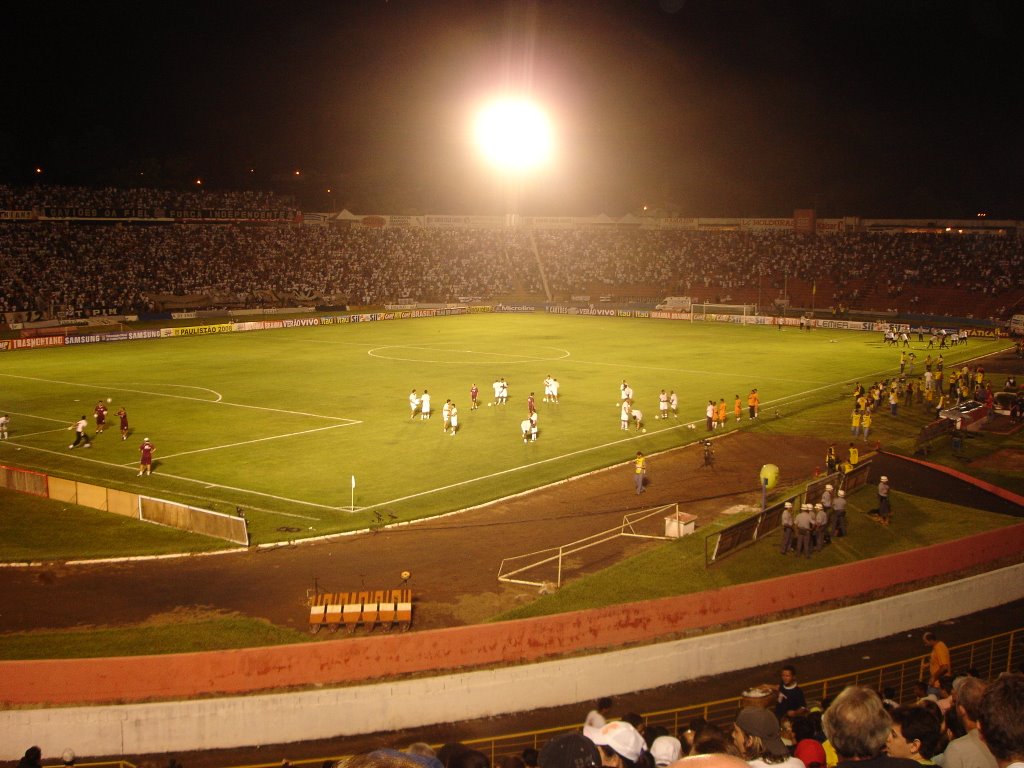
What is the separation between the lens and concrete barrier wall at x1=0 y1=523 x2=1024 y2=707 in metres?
14.9

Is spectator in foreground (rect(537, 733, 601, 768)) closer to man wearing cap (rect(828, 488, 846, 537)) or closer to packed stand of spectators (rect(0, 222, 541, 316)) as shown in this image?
man wearing cap (rect(828, 488, 846, 537))

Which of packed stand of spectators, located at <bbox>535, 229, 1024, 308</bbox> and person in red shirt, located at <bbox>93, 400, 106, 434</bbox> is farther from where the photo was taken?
packed stand of spectators, located at <bbox>535, 229, 1024, 308</bbox>

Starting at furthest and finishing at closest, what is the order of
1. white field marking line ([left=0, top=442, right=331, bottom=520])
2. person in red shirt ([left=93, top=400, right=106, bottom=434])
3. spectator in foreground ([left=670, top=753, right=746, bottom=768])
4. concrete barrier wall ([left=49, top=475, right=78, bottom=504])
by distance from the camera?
person in red shirt ([left=93, top=400, right=106, bottom=434]), concrete barrier wall ([left=49, top=475, right=78, bottom=504]), white field marking line ([left=0, top=442, right=331, bottom=520]), spectator in foreground ([left=670, top=753, right=746, bottom=768])

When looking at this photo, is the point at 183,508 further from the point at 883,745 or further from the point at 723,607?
the point at 883,745

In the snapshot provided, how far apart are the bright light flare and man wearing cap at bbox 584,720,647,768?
8678 centimetres

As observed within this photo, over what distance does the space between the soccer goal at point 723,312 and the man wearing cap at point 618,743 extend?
7987 centimetres

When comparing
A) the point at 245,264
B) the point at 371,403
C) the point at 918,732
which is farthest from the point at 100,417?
the point at 245,264

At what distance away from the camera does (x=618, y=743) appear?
647 centimetres

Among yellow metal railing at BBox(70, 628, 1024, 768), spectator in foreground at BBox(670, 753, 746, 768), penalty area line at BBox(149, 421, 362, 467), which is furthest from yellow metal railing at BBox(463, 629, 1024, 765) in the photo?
penalty area line at BBox(149, 421, 362, 467)

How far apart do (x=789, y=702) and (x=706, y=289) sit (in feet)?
289

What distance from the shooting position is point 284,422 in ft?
122

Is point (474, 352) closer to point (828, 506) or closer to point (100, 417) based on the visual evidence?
point (100, 417)

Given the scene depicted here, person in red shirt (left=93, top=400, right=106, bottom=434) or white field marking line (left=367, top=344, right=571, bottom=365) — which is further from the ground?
white field marking line (left=367, top=344, right=571, bottom=365)

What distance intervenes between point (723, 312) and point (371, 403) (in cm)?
5614
